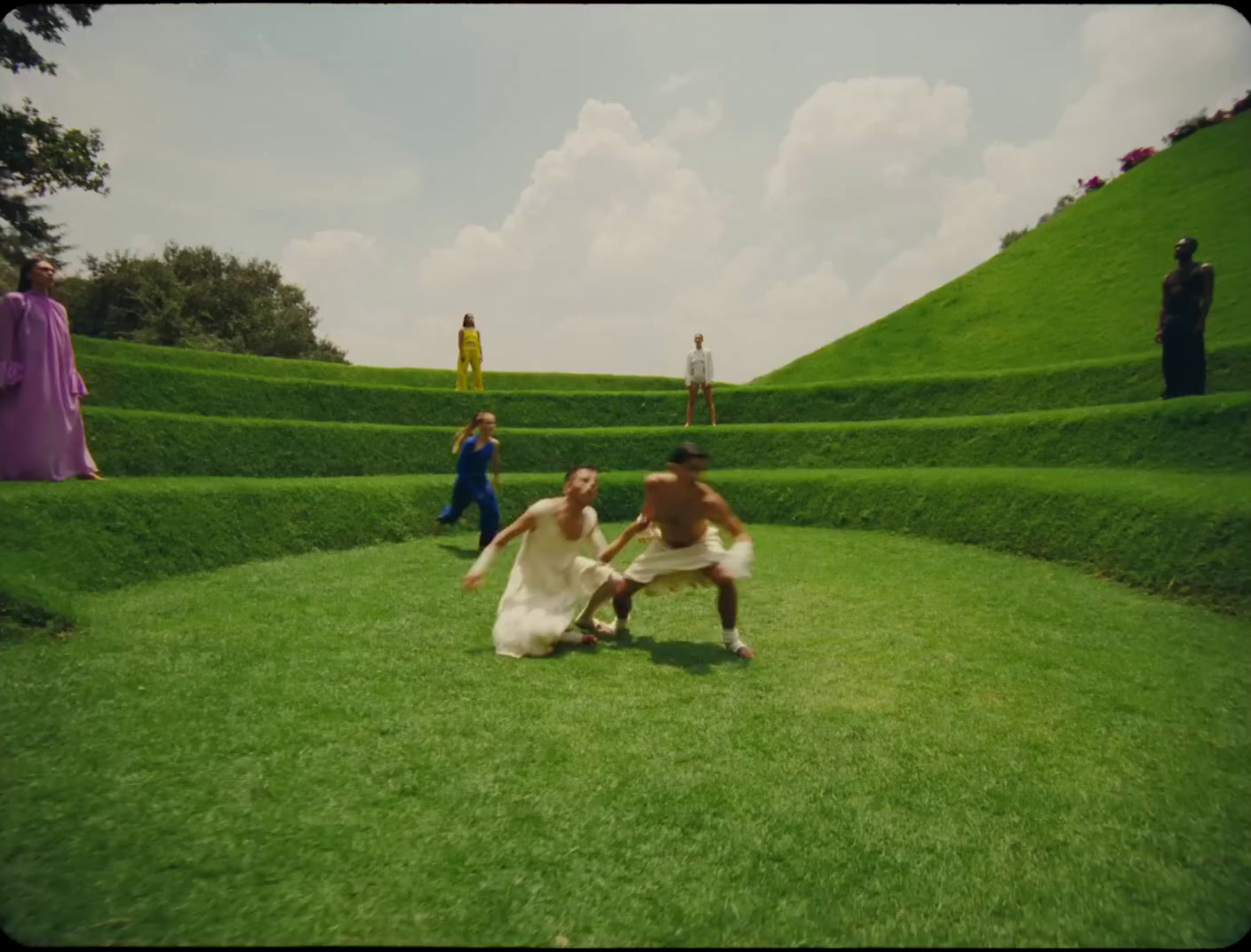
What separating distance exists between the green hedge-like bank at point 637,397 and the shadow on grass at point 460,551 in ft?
17.2

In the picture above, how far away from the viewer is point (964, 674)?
4.46m

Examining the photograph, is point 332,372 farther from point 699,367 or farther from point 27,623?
point 27,623

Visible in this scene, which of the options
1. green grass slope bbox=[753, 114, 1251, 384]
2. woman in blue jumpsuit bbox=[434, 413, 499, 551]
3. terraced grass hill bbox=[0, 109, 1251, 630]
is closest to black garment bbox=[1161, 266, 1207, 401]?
terraced grass hill bbox=[0, 109, 1251, 630]

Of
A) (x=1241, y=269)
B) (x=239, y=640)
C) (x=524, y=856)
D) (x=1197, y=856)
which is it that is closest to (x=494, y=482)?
(x=239, y=640)

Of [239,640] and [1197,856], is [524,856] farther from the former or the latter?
[239,640]

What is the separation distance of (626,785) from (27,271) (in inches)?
302

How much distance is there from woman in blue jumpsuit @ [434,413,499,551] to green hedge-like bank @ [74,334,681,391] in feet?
19.5

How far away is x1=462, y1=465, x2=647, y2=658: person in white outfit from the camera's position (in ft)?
16.1

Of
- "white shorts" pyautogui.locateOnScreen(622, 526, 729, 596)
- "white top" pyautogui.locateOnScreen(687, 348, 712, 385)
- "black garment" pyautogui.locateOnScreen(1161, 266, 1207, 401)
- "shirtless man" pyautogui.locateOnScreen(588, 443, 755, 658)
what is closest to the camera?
"shirtless man" pyautogui.locateOnScreen(588, 443, 755, 658)

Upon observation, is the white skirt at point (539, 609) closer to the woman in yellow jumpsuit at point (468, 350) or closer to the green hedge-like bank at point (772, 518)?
the green hedge-like bank at point (772, 518)

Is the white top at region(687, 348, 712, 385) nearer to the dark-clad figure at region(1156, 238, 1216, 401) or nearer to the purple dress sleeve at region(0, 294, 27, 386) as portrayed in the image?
the dark-clad figure at region(1156, 238, 1216, 401)

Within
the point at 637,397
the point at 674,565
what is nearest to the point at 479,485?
the point at 674,565

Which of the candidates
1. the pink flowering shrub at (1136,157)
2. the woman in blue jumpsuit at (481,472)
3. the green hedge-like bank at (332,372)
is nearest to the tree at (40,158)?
the green hedge-like bank at (332,372)

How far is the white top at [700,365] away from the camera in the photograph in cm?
1458
